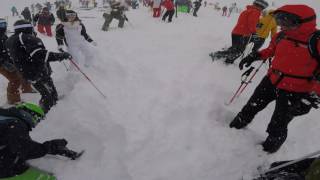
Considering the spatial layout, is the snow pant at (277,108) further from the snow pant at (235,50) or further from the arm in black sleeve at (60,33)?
the arm in black sleeve at (60,33)

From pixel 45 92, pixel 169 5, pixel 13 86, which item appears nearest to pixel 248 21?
pixel 45 92

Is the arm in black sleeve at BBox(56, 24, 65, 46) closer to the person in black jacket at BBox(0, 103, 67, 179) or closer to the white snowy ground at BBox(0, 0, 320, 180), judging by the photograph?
the white snowy ground at BBox(0, 0, 320, 180)

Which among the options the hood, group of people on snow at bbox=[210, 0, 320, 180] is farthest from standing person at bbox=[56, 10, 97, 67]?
the hood

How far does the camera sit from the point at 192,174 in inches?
165

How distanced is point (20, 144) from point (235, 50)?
609 cm

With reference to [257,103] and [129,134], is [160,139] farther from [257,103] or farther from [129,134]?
[257,103]

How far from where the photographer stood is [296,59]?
378 centimetres

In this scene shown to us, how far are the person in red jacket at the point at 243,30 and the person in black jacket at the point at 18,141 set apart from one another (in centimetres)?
544

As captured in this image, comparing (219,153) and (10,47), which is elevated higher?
(10,47)

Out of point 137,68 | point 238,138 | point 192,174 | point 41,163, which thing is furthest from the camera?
point 137,68

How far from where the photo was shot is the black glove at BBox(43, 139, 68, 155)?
413 centimetres

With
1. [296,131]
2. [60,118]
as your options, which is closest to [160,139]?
[60,118]

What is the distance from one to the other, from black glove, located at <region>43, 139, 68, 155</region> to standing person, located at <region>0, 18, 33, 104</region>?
115 inches

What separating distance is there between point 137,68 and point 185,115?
247cm
